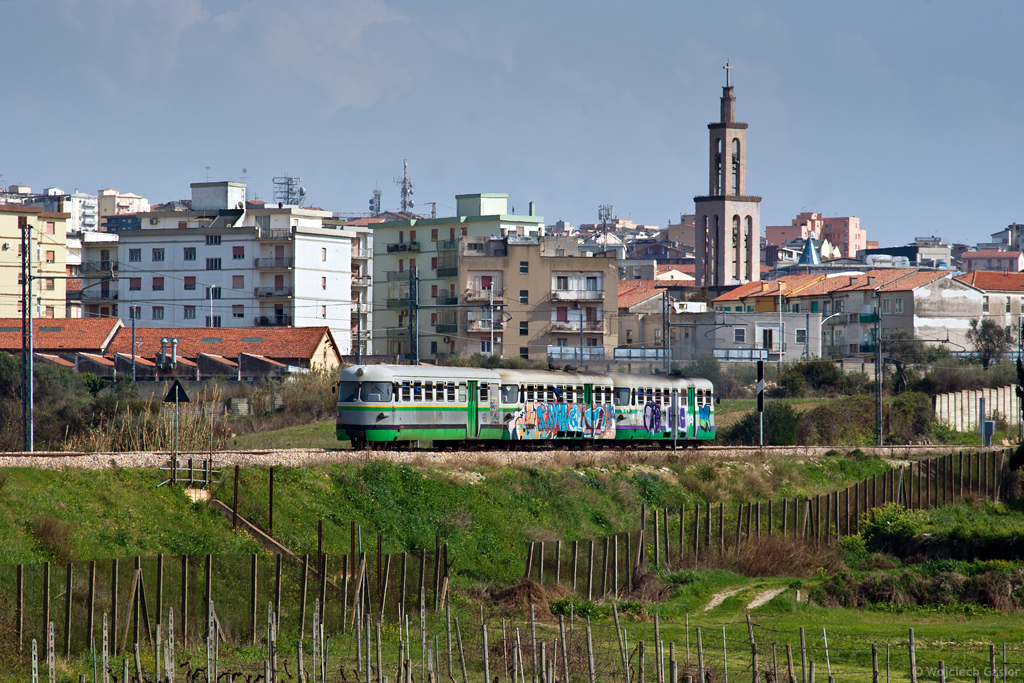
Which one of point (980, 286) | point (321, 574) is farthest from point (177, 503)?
point (980, 286)

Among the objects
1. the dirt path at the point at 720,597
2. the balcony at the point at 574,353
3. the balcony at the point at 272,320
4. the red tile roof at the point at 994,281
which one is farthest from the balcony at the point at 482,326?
the dirt path at the point at 720,597

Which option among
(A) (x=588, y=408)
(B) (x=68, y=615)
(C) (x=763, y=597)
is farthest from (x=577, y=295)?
(B) (x=68, y=615)

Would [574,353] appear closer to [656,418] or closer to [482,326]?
[482,326]

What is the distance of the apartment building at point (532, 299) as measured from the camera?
3819 inches

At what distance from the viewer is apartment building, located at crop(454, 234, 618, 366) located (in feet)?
318

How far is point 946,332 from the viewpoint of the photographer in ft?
339

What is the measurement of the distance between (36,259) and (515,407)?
7063cm

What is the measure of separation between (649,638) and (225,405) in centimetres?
4286

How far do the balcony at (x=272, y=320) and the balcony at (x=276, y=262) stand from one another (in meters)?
3.66

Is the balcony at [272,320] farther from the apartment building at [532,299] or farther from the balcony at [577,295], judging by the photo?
the balcony at [577,295]

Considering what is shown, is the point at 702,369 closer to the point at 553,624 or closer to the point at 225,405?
the point at 225,405

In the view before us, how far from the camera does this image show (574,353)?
308 feet

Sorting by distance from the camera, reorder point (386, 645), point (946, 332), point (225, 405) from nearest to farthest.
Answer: point (386, 645), point (225, 405), point (946, 332)

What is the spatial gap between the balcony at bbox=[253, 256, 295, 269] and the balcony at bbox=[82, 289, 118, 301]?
493 inches
